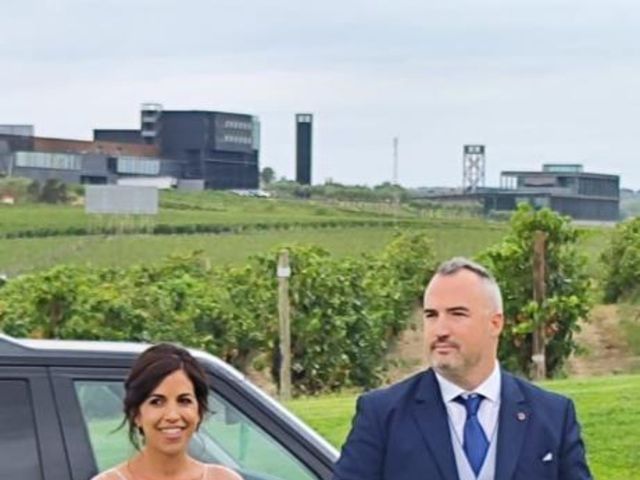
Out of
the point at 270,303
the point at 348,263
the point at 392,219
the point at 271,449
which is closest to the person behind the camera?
the point at 271,449

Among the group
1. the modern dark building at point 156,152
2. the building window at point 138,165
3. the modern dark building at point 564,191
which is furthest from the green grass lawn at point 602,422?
the building window at point 138,165

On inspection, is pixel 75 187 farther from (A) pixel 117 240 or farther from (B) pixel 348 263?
(B) pixel 348 263

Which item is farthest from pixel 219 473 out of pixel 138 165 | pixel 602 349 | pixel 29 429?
pixel 138 165

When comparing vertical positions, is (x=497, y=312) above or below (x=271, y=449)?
above

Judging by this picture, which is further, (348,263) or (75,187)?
(75,187)

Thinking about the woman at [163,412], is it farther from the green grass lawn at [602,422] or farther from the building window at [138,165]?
the building window at [138,165]

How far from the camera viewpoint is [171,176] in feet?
200

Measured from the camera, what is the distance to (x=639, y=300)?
2448 centimetres

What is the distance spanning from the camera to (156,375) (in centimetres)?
378

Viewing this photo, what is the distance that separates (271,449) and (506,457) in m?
0.97

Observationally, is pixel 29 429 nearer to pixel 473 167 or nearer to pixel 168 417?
pixel 168 417

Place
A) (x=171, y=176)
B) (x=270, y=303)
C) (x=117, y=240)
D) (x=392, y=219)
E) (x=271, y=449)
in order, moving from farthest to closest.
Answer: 1. (x=171, y=176)
2. (x=392, y=219)
3. (x=117, y=240)
4. (x=270, y=303)
5. (x=271, y=449)

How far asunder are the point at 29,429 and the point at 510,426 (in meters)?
1.29

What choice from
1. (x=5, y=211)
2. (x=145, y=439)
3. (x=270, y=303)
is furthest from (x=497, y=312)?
(x=5, y=211)
